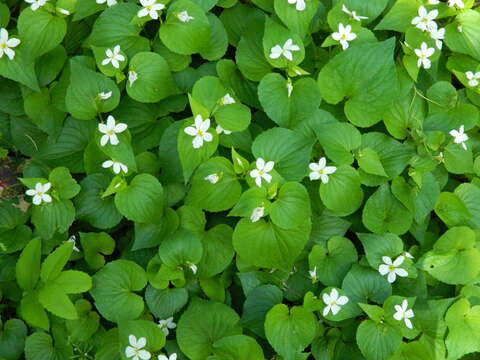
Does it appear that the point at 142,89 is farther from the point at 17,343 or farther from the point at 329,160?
Answer: the point at 17,343

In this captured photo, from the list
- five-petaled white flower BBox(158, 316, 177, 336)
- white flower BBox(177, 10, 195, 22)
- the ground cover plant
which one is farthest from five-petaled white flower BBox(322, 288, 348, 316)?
white flower BBox(177, 10, 195, 22)

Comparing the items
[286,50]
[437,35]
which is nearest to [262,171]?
[286,50]

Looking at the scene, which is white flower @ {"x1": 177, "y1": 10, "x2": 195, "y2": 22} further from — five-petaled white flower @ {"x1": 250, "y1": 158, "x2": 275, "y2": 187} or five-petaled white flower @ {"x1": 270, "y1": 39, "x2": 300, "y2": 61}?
five-petaled white flower @ {"x1": 250, "y1": 158, "x2": 275, "y2": 187}

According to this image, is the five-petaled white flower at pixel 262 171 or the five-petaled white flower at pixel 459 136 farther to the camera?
the five-petaled white flower at pixel 459 136

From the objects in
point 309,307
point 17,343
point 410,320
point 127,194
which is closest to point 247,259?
point 309,307

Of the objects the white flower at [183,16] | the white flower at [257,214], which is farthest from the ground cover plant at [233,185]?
the white flower at [257,214]

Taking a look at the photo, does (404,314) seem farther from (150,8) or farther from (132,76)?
(150,8)

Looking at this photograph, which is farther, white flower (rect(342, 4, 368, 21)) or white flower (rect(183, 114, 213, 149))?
white flower (rect(342, 4, 368, 21))

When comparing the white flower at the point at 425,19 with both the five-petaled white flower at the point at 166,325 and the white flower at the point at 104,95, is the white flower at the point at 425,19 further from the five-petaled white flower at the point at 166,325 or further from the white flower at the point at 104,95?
Result: the five-petaled white flower at the point at 166,325
